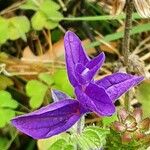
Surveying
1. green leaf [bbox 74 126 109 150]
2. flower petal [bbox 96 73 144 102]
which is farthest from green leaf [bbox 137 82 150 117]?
flower petal [bbox 96 73 144 102]

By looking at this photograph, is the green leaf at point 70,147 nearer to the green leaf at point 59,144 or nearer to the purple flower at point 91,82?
the green leaf at point 59,144

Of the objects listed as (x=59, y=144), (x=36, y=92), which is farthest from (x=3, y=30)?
(x=59, y=144)

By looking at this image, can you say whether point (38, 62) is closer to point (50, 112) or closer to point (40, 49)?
point (40, 49)

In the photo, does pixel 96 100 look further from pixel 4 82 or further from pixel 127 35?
pixel 4 82

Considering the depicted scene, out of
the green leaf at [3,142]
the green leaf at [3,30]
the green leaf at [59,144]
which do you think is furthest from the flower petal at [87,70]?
the green leaf at [3,30]

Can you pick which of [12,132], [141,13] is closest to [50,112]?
[141,13]

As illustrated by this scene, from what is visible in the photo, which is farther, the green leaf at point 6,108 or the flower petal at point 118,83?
the green leaf at point 6,108

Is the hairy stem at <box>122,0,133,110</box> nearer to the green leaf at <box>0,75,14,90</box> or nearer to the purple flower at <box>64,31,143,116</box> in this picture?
the green leaf at <box>0,75,14,90</box>
